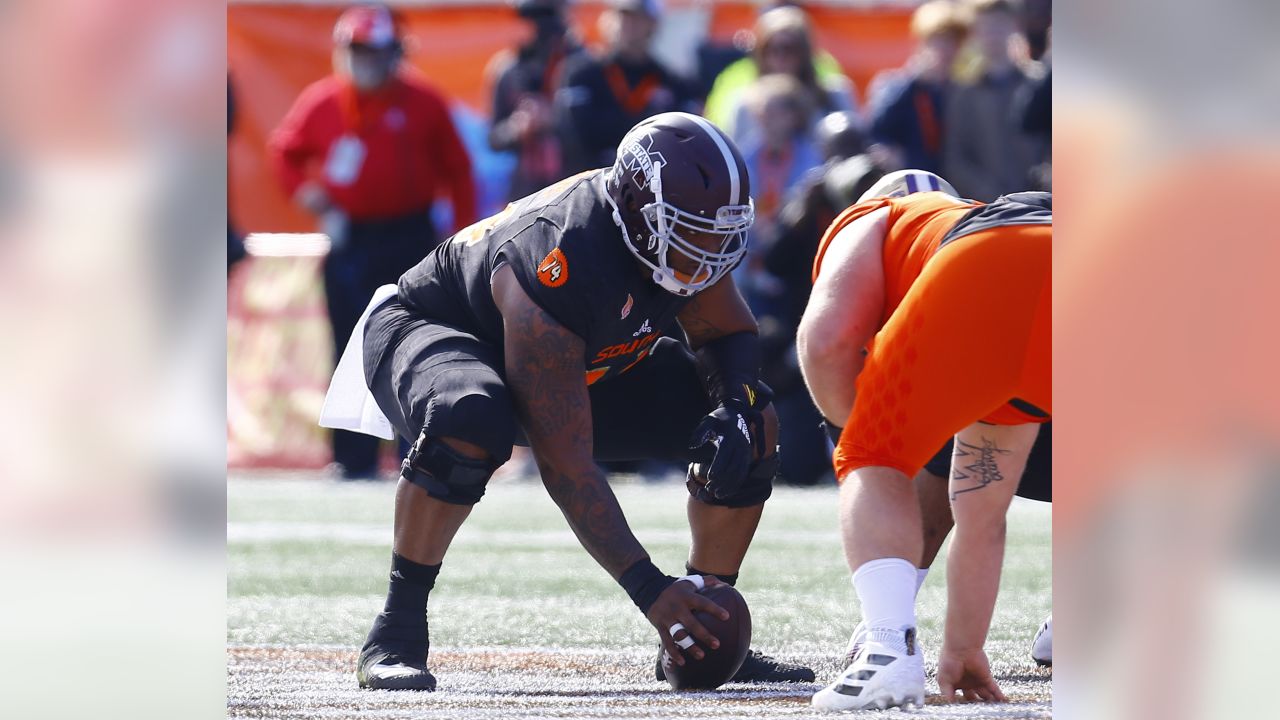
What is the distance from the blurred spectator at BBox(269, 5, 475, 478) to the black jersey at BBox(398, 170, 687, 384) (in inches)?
248

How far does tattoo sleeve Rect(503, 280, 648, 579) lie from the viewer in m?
4.44

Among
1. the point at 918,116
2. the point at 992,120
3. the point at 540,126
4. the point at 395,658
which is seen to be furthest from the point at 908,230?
the point at 540,126

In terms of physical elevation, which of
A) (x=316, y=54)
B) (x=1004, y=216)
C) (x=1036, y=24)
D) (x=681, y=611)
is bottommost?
(x=681, y=611)

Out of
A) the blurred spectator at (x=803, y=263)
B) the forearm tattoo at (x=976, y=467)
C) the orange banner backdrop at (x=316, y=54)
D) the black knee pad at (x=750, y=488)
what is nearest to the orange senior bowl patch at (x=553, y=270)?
the black knee pad at (x=750, y=488)

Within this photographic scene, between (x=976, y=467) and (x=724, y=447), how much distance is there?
2.20ft

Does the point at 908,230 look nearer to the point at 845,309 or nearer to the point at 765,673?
the point at 845,309

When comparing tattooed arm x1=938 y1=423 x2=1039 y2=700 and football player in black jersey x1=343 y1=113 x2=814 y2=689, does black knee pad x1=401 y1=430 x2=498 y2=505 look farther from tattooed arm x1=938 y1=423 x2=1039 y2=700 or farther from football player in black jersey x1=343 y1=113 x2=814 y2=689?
tattooed arm x1=938 y1=423 x2=1039 y2=700

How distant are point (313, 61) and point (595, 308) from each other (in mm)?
9781

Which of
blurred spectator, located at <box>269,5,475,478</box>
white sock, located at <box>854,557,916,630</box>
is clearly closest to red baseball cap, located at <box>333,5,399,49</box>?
blurred spectator, located at <box>269,5,475,478</box>

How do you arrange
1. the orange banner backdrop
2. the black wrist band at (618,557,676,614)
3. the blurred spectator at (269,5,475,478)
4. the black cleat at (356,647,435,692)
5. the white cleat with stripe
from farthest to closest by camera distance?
the orange banner backdrop, the blurred spectator at (269,5,475,478), the black cleat at (356,647,435,692), the black wrist band at (618,557,676,614), the white cleat with stripe

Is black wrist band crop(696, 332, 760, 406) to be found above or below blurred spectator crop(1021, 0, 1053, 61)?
below

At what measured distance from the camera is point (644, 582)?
4332mm
